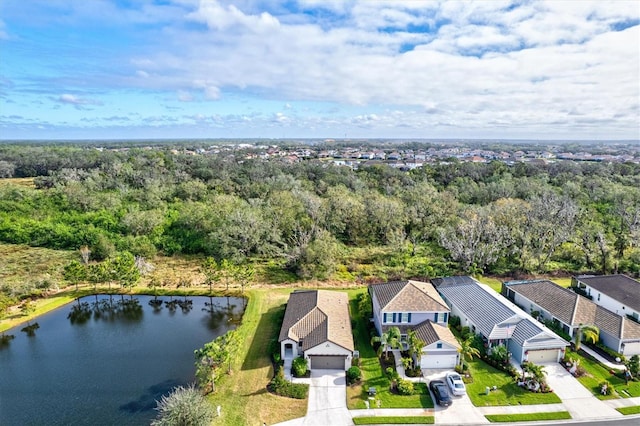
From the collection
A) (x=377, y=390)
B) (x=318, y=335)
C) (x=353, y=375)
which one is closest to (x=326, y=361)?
(x=318, y=335)

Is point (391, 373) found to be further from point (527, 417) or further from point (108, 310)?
point (108, 310)

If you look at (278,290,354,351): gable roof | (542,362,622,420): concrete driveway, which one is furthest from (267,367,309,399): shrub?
(542,362,622,420): concrete driveway

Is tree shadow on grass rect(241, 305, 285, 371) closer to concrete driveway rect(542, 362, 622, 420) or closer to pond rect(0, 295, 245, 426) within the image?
pond rect(0, 295, 245, 426)

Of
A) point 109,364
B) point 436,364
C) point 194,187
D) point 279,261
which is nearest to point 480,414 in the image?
point 436,364

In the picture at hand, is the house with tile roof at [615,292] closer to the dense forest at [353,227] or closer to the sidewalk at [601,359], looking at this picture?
the sidewalk at [601,359]

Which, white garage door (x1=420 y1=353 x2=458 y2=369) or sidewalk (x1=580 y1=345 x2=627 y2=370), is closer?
white garage door (x1=420 y1=353 x2=458 y2=369)

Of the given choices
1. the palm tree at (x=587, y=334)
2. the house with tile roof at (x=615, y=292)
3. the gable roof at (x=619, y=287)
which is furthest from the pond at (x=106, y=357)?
the gable roof at (x=619, y=287)
